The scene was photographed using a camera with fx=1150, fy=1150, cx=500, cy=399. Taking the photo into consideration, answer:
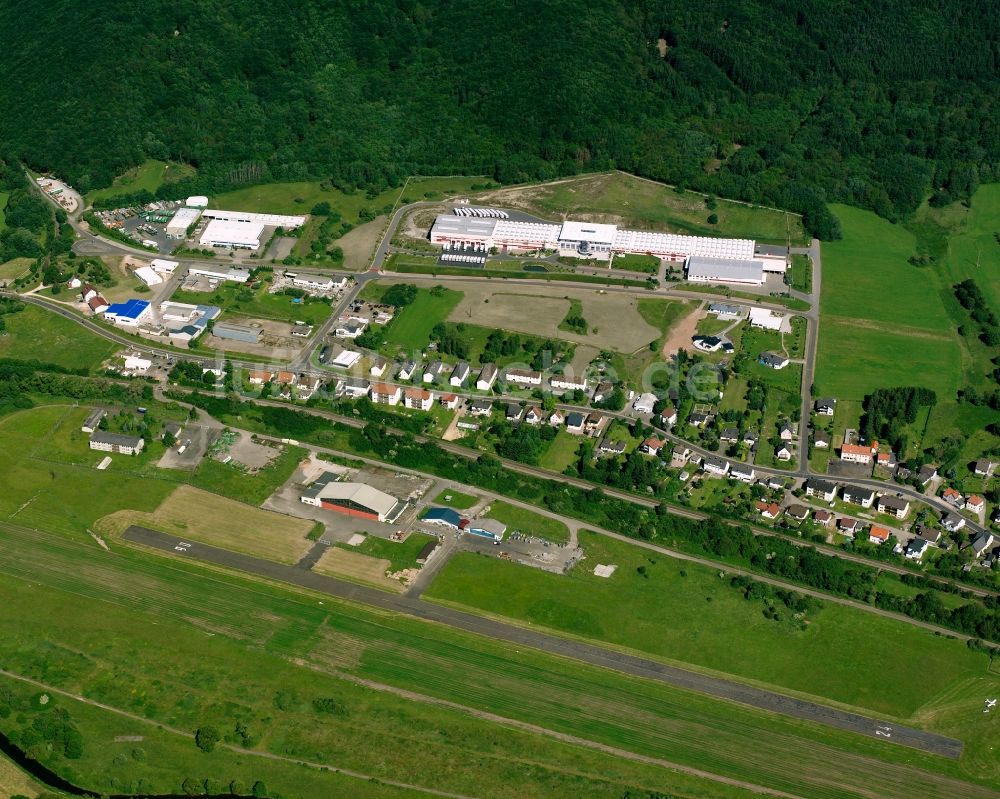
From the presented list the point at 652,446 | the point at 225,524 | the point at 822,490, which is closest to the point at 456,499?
the point at 652,446

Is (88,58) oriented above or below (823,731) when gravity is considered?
above

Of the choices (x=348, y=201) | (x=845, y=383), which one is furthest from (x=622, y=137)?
(x=845, y=383)

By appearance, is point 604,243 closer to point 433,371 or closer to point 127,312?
point 433,371

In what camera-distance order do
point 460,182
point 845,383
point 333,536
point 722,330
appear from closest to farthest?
point 333,536
point 845,383
point 722,330
point 460,182

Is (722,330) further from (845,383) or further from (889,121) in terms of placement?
(889,121)

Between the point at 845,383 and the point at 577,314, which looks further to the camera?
the point at 577,314

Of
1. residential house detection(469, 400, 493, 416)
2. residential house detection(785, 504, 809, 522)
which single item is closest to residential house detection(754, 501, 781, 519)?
residential house detection(785, 504, 809, 522)
